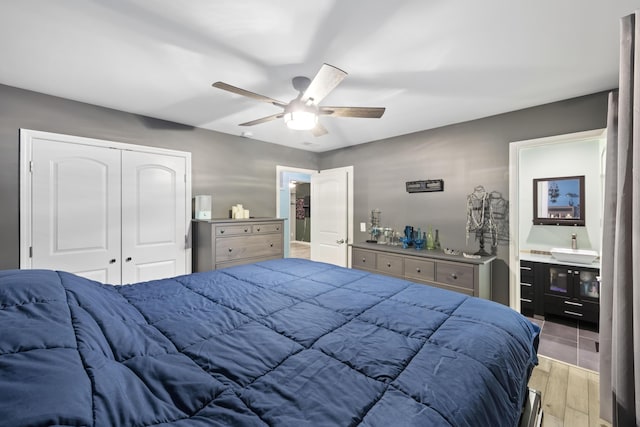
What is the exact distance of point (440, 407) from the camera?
79cm

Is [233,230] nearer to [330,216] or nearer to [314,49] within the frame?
[330,216]

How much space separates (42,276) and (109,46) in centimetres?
154

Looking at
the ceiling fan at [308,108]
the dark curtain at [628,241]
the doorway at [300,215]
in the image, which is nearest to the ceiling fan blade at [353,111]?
the ceiling fan at [308,108]

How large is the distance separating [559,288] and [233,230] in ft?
13.2

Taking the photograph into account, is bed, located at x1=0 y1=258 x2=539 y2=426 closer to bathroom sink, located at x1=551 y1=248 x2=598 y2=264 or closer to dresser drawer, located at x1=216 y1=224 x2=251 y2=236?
dresser drawer, located at x1=216 y1=224 x2=251 y2=236

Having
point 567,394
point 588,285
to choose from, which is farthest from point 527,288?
point 567,394

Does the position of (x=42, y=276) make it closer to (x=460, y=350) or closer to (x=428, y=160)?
(x=460, y=350)

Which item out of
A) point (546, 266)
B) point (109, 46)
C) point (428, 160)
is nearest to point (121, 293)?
point (109, 46)

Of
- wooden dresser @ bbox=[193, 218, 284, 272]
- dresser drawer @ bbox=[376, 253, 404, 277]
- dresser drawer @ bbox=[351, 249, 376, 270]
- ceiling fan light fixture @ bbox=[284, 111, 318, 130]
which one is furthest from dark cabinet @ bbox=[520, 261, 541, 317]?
ceiling fan light fixture @ bbox=[284, 111, 318, 130]

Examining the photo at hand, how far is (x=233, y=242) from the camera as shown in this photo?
3.31 metres

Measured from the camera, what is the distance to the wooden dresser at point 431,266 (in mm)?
2846

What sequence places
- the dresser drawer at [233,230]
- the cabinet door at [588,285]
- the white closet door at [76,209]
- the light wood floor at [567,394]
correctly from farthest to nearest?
the dresser drawer at [233,230] → the cabinet door at [588,285] → the white closet door at [76,209] → the light wood floor at [567,394]

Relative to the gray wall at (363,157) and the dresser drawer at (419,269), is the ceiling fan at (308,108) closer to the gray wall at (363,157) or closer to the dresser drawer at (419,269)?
the gray wall at (363,157)

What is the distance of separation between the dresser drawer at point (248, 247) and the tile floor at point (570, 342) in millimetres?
3124
